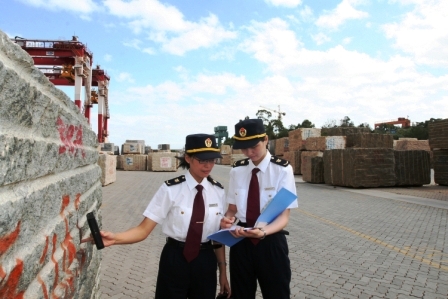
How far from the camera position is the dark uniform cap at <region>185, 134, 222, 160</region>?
2.74 m

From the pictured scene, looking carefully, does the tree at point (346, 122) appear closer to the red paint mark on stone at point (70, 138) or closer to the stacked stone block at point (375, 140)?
the stacked stone block at point (375, 140)

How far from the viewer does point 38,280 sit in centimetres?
161

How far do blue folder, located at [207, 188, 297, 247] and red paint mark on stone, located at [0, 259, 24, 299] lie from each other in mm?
1435

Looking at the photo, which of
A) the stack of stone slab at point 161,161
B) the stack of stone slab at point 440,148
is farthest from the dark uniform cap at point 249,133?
the stack of stone slab at point 161,161

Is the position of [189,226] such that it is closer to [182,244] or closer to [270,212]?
[182,244]

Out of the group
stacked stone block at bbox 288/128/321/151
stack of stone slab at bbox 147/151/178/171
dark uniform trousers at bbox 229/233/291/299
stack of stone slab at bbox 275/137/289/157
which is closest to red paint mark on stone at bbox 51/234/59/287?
dark uniform trousers at bbox 229/233/291/299

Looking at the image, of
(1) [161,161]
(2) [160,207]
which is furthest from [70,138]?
(1) [161,161]

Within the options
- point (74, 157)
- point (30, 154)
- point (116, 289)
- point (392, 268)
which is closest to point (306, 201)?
point (392, 268)

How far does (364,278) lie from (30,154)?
4835 millimetres

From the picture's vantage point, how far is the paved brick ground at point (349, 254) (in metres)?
4.70

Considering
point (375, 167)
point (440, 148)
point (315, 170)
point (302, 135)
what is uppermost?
point (302, 135)

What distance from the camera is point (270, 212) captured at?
2686mm

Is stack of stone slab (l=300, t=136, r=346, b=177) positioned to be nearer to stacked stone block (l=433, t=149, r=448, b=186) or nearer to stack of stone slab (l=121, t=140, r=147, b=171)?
stacked stone block (l=433, t=149, r=448, b=186)

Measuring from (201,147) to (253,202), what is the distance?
643 mm
